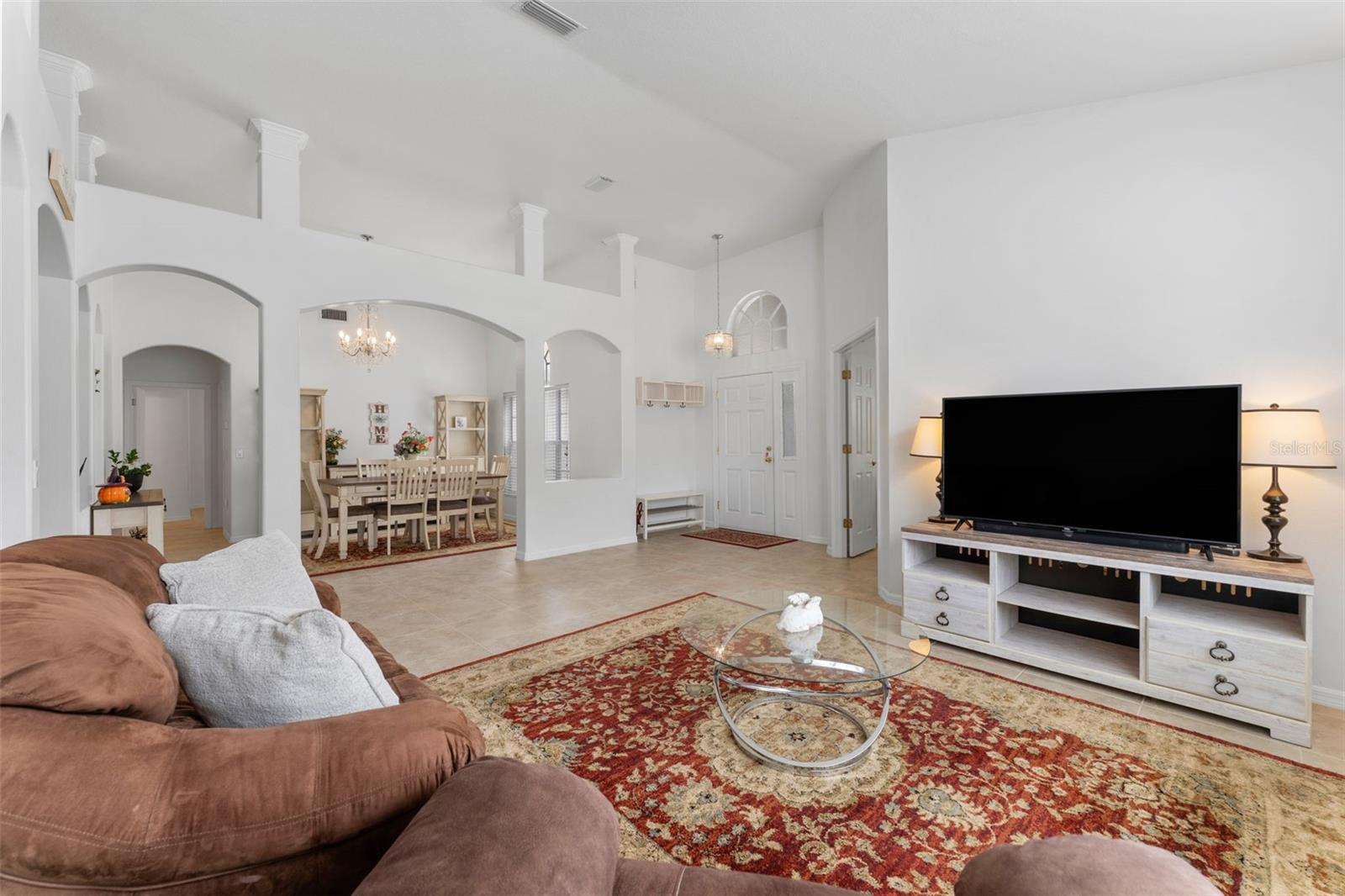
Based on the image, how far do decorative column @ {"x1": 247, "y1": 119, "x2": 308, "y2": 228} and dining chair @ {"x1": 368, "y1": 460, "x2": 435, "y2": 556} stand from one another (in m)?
2.65

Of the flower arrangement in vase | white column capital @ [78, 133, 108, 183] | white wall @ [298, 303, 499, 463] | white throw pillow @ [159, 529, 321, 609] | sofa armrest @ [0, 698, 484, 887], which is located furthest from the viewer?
white wall @ [298, 303, 499, 463]

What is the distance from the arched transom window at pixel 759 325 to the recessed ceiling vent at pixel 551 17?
4.14 meters

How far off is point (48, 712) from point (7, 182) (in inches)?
99.7

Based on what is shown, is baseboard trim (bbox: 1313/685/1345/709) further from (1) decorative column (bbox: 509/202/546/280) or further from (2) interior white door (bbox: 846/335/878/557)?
(1) decorative column (bbox: 509/202/546/280)

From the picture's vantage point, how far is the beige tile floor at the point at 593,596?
256cm

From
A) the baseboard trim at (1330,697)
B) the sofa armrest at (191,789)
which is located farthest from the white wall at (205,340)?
the baseboard trim at (1330,697)

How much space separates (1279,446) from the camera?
2578 millimetres

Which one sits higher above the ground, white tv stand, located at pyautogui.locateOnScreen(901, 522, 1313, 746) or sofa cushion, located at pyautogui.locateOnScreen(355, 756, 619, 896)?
sofa cushion, located at pyautogui.locateOnScreen(355, 756, 619, 896)

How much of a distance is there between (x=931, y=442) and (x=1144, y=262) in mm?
1415

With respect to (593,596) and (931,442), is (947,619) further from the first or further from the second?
(593,596)

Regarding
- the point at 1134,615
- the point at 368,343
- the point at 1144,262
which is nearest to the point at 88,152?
the point at 368,343

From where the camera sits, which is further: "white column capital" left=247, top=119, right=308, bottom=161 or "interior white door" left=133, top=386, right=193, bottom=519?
"interior white door" left=133, top=386, right=193, bottom=519

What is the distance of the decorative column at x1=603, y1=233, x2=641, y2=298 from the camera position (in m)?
6.35

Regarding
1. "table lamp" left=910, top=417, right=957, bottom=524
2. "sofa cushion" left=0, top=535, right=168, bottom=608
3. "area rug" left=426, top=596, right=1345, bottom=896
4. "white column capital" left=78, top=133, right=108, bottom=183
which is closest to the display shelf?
"area rug" left=426, top=596, right=1345, bottom=896
